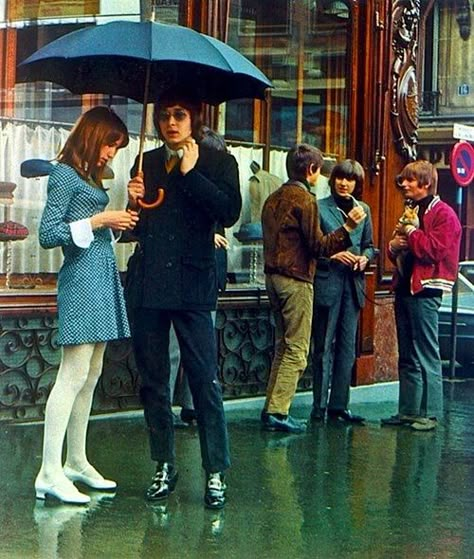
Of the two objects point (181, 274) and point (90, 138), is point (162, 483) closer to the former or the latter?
point (181, 274)

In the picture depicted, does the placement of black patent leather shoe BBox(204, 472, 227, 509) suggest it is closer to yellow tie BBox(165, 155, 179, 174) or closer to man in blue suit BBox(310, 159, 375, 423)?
yellow tie BBox(165, 155, 179, 174)

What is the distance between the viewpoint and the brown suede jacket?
9711 mm

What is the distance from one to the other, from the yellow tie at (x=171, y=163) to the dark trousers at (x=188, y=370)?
0.70 metres

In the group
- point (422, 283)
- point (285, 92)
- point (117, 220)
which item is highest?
point (285, 92)

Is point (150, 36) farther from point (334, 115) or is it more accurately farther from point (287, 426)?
point (334, 115)

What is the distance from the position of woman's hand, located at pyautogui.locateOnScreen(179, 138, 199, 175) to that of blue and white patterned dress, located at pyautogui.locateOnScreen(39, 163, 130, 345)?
48 cm

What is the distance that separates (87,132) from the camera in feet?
23.3

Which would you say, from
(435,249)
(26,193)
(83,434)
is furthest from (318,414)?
(83,434)

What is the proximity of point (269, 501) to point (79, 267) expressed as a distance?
1.56 meters

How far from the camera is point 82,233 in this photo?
6.93 meters

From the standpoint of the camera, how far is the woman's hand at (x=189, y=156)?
6.97 m

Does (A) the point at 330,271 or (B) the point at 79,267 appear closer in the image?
(B) the point at 79,267

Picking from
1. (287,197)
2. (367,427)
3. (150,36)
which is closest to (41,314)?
(287,197)

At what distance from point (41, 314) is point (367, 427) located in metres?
2.52
